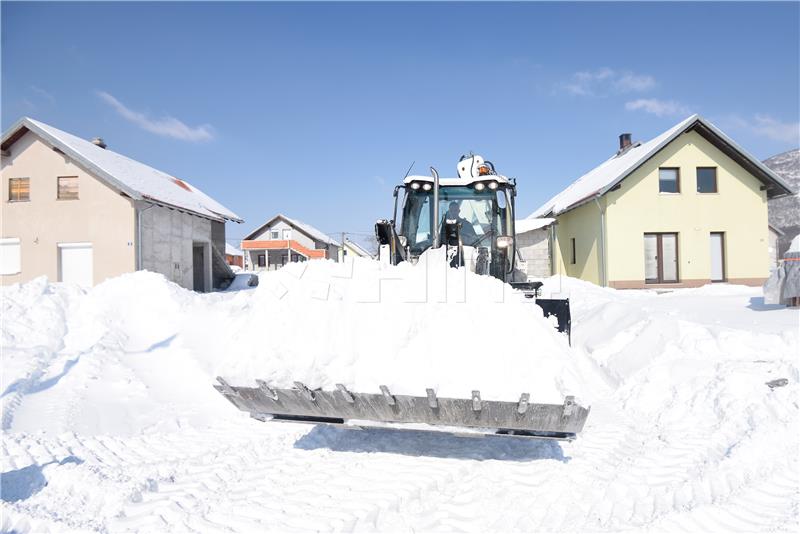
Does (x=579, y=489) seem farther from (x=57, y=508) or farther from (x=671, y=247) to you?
(x=671, y=247)

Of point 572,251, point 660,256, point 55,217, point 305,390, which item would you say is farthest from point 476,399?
point 572,251

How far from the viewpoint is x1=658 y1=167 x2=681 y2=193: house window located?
17609 mm

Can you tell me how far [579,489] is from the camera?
3539mm

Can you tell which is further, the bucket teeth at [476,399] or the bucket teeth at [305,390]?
the bucket teeth at [305,390]

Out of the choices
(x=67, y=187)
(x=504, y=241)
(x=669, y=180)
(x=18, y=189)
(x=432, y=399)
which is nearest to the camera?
(x=432, y=399)

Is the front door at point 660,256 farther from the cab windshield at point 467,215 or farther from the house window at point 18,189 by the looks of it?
the house window at point 18,189

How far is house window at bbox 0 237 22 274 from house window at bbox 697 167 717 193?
23795 mm

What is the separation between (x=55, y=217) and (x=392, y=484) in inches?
685

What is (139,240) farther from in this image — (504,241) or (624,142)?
(624,142)

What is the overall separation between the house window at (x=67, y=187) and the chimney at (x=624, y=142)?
22879 millimetres

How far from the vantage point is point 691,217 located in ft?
56.9

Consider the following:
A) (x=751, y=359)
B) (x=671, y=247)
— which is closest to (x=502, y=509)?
(x=751, y=359)

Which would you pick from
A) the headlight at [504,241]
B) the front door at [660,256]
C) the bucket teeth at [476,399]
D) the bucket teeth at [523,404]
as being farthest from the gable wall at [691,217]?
the bucket teeth at [476,399]

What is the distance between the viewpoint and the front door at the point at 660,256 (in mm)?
17484
